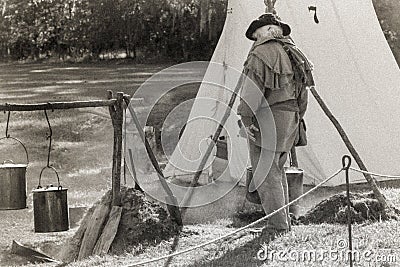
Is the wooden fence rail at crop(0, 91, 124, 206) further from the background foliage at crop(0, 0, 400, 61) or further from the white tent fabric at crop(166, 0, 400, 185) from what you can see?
the white tent fabric at crop(166, 0, 400, 185)

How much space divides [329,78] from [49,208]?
10.9 ft

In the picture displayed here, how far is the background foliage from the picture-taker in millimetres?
6414

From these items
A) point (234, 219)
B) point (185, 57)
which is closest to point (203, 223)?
point (234, 219)

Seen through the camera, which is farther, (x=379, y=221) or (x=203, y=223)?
(x=203, y=223)

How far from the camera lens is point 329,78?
23.8 feet

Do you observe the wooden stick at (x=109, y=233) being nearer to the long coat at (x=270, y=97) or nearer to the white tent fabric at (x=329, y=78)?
the long coat at (x=270, y=97)

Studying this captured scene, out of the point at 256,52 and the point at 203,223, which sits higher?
the point at 256,52

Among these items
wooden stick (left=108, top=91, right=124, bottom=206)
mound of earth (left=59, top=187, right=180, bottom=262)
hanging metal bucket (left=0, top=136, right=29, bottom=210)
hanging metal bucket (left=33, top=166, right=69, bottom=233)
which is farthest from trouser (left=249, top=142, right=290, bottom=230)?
hanging metal bucket (left=0, top=136, right=29, bottom=210)

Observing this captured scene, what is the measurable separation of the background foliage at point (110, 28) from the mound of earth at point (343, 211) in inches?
82.5

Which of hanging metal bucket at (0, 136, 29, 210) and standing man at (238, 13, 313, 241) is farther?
standing man at (238, 13, 313, 241)

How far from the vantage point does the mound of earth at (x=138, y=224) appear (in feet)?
17.5

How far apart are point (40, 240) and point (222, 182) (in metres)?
1.79

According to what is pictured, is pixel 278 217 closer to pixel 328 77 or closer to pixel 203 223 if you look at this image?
pixel 203 223

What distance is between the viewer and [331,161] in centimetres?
722
